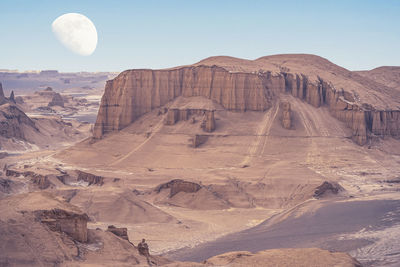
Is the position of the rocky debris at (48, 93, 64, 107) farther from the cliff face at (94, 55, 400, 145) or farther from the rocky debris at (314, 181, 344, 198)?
the rocky debris at (314, 181, 344, 198)

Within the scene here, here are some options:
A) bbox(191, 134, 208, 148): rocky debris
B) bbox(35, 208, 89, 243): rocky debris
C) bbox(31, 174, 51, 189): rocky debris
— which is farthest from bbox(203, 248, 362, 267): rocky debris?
bbox(191, 134, 208, 148): rocky debris

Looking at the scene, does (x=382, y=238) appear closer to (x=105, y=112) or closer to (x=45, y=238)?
(x=45, y=238)

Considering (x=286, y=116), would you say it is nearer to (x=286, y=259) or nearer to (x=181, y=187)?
(x=181, y=187)

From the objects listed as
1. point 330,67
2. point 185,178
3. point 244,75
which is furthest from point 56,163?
point 330,67

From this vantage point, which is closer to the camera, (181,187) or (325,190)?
(325,190)

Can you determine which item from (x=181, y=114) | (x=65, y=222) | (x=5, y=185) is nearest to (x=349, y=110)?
(x=181, y=114)

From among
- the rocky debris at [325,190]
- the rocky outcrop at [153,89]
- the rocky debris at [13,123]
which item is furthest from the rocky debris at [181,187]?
the rocky debris at [13,123]
